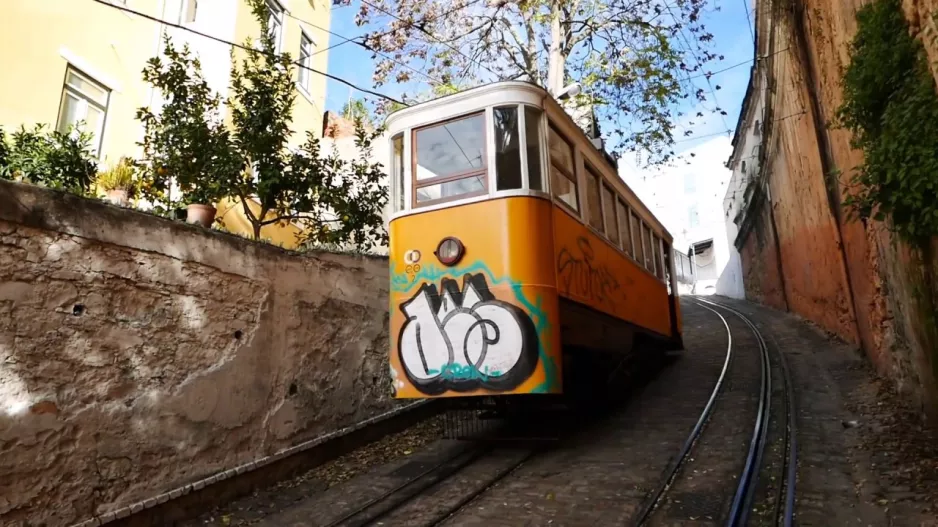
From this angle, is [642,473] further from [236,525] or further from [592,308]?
[236,525]

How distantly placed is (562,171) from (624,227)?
94.0 inches

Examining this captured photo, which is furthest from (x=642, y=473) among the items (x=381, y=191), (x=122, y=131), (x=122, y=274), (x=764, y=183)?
(x=764, y=183)

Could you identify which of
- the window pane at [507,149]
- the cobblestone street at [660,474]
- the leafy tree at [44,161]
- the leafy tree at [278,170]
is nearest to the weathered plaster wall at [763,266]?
the cobblestone street at [660,474]

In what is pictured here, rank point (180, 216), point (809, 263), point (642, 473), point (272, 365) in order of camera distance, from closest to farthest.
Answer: point (642, 473), point (272, 365), point (180, 216), point (809, 263)

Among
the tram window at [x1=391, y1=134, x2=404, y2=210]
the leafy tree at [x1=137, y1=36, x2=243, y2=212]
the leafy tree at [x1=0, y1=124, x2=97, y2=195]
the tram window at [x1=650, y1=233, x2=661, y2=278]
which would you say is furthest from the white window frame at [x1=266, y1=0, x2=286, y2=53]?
the tram window at [x1=650, y1=233, x2=661, y2=278]

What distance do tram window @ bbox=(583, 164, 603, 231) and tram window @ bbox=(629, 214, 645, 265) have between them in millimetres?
1671

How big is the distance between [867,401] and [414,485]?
17.9 feet

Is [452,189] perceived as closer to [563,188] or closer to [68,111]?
[563,188]

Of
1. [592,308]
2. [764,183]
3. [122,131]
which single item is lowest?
[592,308]

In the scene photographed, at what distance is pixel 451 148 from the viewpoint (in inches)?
223

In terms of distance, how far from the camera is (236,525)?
175 inches

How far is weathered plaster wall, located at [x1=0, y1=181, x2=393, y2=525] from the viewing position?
3738mm

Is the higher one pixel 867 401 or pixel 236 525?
pixel 867 401

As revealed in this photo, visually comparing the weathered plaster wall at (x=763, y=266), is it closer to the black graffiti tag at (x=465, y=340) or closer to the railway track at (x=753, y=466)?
the railway track at (x=753, y=466)
